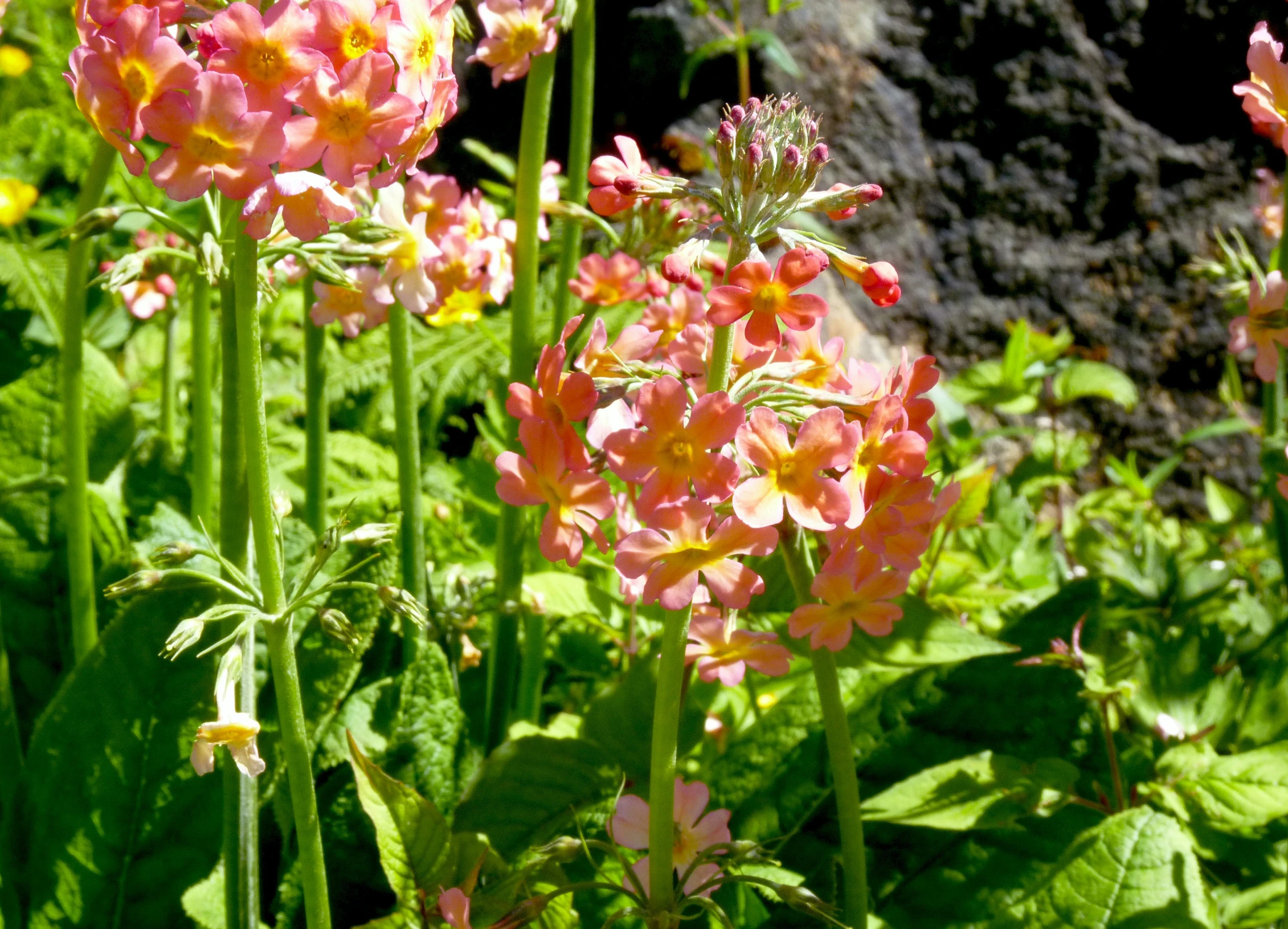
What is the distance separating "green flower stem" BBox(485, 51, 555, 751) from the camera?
4.98ft

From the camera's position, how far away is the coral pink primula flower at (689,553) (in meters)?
0.88

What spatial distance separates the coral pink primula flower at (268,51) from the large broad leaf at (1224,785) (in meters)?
1.24

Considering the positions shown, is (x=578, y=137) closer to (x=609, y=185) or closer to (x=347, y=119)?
(x=609, y=185)

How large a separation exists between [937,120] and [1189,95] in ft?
2.88

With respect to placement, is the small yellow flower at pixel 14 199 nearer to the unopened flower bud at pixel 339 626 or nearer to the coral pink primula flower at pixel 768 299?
the unopened flower bud at pixel 339 626

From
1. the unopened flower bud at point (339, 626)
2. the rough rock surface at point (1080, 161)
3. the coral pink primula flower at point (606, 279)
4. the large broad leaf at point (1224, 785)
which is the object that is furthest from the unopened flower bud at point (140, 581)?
the rough rock surface at point (1080, 161)

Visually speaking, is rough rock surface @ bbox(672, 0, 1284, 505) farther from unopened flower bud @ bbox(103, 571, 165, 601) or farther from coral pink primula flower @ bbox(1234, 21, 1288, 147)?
unopened flower bud @ bbox(103, 571, 165, 601)

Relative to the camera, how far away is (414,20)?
0.94 meters

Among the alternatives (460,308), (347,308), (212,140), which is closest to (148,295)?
(460,308)

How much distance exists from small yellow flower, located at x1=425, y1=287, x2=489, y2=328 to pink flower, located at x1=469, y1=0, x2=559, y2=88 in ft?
1.18

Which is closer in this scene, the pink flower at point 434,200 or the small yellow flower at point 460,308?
the pink flower at point 434,200

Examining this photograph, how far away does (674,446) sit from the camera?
0.89m

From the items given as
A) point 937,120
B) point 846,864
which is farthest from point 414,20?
point 937,120

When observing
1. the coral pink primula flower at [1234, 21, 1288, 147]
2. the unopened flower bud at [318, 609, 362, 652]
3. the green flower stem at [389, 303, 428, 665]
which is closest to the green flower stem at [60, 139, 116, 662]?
the green flower stem at [389, 303, 428, 665]
